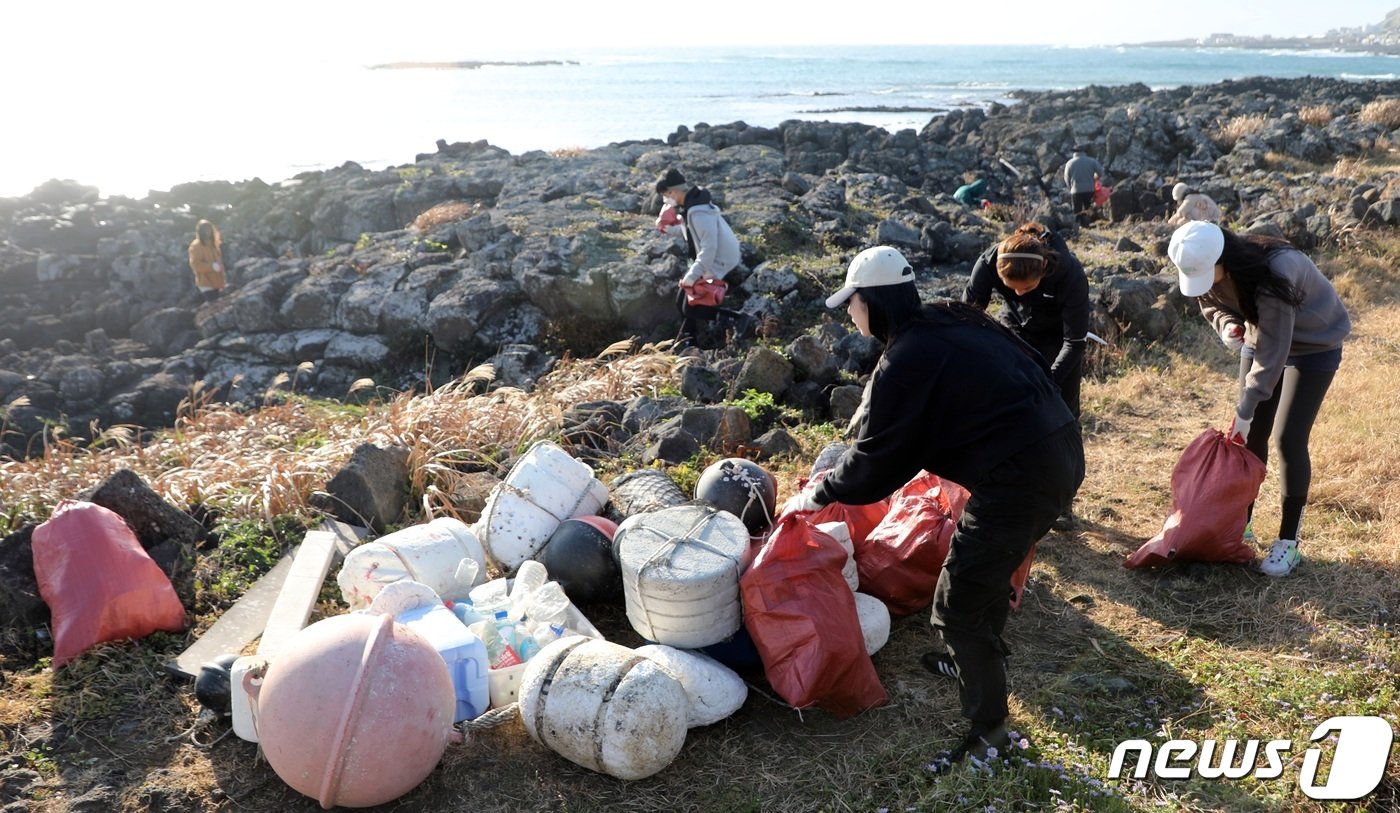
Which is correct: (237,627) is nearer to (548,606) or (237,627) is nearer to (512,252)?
(548,606)

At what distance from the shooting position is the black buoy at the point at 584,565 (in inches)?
178

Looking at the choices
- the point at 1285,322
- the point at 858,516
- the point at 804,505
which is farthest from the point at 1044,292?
the point at 804,505

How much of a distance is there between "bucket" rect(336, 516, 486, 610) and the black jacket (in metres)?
2.73

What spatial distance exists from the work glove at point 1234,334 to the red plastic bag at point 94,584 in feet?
17.1

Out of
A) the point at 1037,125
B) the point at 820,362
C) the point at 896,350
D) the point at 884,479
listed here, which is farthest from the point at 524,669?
the point at 1037,125

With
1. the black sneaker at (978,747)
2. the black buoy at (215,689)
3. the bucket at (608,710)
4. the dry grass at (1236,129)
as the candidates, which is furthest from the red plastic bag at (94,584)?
the dry grass at (1236,129)

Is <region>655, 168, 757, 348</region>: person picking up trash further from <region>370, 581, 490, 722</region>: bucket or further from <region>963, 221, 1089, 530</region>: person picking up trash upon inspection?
<region>370, 581, 490, 722</region>: bucket

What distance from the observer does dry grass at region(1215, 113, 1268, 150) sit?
21281mm

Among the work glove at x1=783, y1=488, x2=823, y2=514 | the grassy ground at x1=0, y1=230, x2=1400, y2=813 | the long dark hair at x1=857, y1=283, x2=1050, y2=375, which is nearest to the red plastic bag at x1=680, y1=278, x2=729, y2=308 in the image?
the grassy ground at x1=0, y1=230, x2=1400, y2=813

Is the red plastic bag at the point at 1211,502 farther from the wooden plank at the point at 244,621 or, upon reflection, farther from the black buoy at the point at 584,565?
the wooden plank at the point at 244,621

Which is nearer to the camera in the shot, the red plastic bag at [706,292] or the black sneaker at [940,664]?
the black sneaker at [940,664]

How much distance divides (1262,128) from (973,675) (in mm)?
A: 22197

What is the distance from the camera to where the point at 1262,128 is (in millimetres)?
21281

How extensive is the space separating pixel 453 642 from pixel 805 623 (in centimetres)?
137
